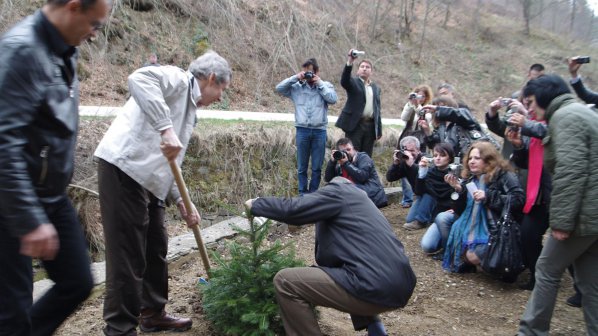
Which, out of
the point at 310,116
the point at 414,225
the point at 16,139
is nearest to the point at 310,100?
the point at 310,116

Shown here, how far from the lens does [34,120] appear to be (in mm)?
1952

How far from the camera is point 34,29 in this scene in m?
1.96

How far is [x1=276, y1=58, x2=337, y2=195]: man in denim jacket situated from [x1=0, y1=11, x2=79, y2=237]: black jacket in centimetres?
457

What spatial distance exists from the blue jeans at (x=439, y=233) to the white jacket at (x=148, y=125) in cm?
305

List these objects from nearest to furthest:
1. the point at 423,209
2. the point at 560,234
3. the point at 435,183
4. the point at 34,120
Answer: the point at 34,120 → the point at 560,234 → the point at 435,183 → the point at 423,209

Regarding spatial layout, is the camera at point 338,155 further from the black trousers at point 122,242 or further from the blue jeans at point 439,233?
the black trousers at point 122,242

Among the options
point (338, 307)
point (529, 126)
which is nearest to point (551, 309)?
point (529, 126)

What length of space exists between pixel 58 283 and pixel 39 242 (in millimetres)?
487

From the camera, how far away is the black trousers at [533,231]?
4227 millimetres

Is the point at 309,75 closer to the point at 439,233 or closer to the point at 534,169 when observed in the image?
the point at 439,233

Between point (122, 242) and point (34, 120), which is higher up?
point (34, 120)

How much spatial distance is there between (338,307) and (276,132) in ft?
17.4

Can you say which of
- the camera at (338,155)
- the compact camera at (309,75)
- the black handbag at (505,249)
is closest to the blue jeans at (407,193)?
the camera at (338,155)

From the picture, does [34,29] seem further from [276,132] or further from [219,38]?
[219,38]
